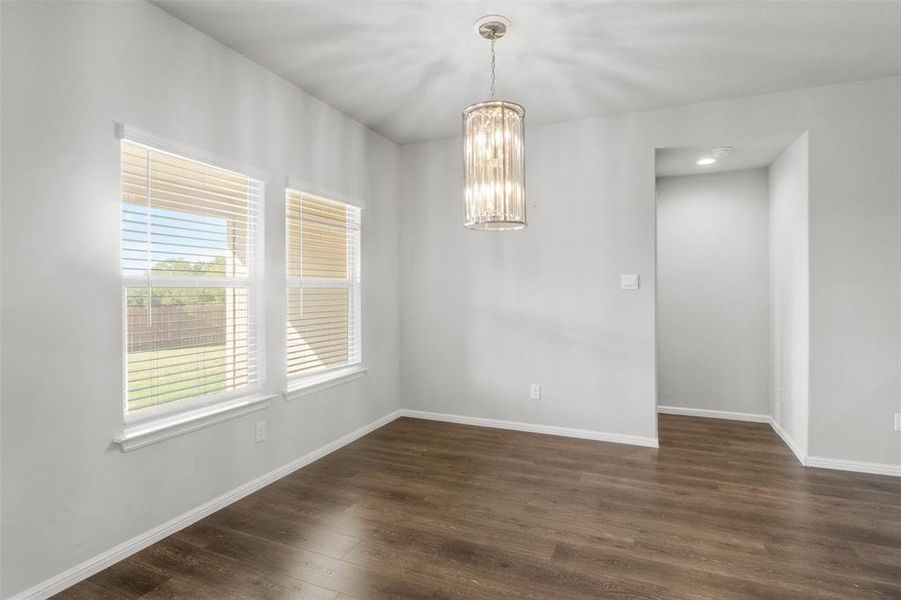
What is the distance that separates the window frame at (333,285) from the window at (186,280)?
0.28m

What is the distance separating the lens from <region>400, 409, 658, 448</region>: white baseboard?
3916 mm

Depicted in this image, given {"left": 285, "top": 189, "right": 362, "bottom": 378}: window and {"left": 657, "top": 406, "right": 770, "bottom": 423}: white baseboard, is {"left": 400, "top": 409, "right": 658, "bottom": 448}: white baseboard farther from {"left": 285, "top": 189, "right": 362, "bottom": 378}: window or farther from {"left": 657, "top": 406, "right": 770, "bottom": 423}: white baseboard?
{"left": 657, "top": 406, "right": 770, "bottom": 423}: white baseboard

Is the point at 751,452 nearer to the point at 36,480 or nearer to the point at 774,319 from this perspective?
the point at 774,319

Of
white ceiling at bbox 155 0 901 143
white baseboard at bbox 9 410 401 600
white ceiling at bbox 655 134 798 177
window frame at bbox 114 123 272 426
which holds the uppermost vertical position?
white ceiling at bbox 155 0 901 143

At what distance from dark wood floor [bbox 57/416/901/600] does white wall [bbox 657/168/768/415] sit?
118cm

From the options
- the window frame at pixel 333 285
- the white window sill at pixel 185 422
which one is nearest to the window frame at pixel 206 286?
the white window sill at pixel 185 422

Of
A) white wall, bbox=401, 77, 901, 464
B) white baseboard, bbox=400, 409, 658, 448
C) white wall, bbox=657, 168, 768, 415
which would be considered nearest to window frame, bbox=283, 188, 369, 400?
white wall, bbox=401, 77, 901, 464

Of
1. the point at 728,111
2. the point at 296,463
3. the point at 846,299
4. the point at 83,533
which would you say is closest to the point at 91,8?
the point at 83,533

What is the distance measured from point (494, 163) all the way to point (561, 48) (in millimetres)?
1038

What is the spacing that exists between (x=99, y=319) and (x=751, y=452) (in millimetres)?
4394

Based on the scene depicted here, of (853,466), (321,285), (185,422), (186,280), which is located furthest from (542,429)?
(186,280)

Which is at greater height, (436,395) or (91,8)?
(91,8)

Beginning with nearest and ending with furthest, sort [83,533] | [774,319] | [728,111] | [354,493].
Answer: [83,533], [354,493], [728,111], [774,319]

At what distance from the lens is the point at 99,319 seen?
85.5 inches
